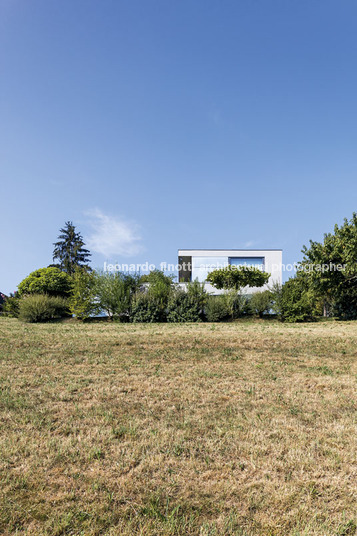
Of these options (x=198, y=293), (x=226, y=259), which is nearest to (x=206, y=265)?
(x=226, y=259)

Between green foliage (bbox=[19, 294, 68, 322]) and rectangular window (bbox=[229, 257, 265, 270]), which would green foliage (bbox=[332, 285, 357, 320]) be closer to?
green foliage (bbox=[19, 294, 68, 322])

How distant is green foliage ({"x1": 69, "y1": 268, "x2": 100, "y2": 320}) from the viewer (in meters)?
22.6

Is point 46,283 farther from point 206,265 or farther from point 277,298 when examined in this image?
point 206,265

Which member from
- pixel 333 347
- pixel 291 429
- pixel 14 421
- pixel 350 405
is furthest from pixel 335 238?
pixel 14 421

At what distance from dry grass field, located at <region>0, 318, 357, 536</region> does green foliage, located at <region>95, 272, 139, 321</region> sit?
14.8 m

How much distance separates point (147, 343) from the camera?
9.84 m

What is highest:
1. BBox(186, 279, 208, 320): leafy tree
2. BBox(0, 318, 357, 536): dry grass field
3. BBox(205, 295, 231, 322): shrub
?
BBox(186, 279, 208, 320): leafy tree

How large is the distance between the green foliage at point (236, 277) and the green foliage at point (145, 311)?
12.7 metres

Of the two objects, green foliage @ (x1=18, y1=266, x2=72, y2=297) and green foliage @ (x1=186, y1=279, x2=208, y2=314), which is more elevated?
green foliage @ (x1=18, y1=266, x2=72, y2=297)

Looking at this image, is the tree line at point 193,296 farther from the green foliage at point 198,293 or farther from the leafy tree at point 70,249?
the leafy tree at point 70,249

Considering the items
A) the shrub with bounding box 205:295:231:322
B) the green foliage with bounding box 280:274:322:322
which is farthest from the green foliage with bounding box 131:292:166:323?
the green foliage with bounding box 280:274:322:322

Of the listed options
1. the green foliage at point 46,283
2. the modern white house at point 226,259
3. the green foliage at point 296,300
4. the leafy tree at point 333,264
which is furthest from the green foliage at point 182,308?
the modern white house at point 226,259

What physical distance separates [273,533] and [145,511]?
0.98 metres

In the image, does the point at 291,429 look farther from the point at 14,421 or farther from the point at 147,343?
the point at 147,343
